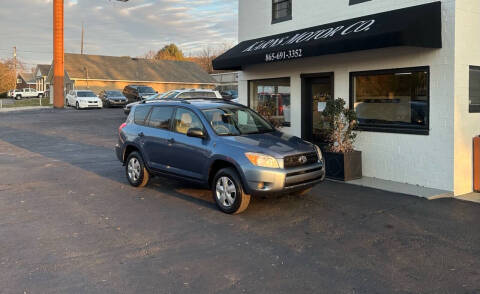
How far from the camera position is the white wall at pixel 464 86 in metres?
8.30

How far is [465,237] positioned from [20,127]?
22.5 meters

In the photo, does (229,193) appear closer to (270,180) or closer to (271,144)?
(270,180)

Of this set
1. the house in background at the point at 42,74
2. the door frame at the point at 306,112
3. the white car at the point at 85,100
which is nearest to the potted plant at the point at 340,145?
the door frame at the point at 306,112

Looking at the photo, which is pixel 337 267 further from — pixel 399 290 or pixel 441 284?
pixel 441 284

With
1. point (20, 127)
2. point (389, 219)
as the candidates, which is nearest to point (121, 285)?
point (389, 219)

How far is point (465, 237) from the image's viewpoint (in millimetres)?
5801

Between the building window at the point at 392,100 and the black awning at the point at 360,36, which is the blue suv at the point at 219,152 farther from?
the building window at the point at 392,100

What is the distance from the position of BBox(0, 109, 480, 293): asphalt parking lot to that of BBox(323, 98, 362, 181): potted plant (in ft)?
2.14

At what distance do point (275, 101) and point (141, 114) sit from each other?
4.91m

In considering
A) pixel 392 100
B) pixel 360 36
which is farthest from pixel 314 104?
pixel 360 36

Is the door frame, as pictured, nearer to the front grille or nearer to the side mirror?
the front grille

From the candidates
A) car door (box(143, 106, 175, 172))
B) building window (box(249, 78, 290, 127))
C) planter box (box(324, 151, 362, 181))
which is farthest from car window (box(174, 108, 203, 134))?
building window (box(249, 78, 290, 127))

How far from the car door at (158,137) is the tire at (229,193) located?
1392mm

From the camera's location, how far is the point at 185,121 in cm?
785
